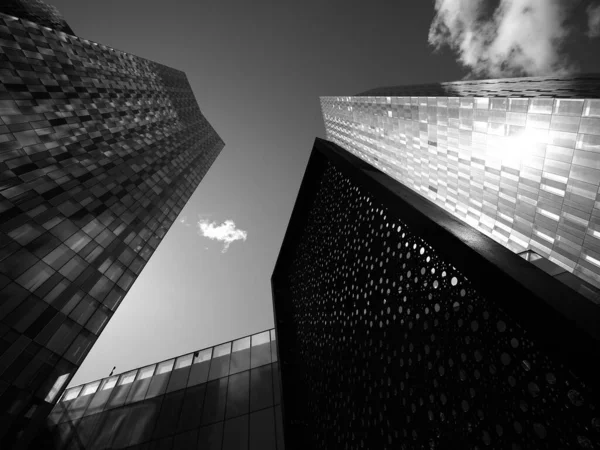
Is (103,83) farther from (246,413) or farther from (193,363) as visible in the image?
(246,413)

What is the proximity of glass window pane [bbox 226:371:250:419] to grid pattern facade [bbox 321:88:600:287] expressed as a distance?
35101 mm

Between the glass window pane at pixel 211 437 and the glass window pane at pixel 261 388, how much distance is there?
224cm

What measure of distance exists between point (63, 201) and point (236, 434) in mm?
26062

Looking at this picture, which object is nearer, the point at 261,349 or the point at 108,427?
the point at 108,427

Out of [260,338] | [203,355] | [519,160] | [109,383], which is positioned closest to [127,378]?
[109,383]

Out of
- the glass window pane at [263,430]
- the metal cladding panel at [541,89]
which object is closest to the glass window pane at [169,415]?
the glass window pane at [263,430]

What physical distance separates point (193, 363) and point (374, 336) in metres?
18.1

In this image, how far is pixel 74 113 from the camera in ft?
123

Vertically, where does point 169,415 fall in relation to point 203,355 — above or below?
above

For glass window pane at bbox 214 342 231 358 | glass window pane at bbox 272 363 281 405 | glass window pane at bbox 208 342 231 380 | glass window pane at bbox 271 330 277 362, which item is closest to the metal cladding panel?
glass window pane at bbox 271 330 277 362

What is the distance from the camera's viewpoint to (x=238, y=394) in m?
19.9

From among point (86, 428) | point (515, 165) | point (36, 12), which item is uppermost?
point (36, 12)

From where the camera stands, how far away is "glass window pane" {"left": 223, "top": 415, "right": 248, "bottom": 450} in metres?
17.0

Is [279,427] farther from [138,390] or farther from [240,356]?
[138,390]
